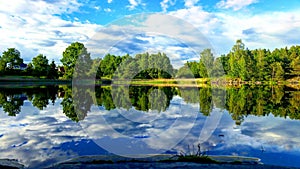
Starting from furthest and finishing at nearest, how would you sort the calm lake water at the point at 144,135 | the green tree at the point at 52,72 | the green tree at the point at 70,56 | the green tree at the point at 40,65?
the green tree at the point at 70,56
the green tree at the point at 52,72
the green tree at the point at 40,65
the calm lake water at the point at 144,135

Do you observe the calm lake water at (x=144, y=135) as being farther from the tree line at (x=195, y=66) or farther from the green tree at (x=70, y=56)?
the green tree at (x=70, y=56)

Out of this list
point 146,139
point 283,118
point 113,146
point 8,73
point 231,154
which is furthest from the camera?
point 8,73

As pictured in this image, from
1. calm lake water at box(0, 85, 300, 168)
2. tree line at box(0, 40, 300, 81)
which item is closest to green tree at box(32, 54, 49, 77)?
tree line at box(0, 40, 300, 81)

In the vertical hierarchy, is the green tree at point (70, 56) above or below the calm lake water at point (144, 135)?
above

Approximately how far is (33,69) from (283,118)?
65740 mm

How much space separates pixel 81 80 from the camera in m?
82.5

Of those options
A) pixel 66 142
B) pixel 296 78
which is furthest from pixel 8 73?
pixel 296 78

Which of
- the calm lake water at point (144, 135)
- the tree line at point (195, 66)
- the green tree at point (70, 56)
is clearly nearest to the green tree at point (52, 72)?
the tree line at point (195, 66)

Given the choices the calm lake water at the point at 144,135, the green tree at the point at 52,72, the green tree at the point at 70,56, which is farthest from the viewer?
the green tree at the point at 70,56

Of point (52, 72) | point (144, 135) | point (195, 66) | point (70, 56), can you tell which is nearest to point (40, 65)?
point (52, 72)

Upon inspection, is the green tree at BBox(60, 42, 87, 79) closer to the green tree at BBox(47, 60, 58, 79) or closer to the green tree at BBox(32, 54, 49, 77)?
the green tree at BBox(47, 60, 58, 79)

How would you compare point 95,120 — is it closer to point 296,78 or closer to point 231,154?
point 231,154

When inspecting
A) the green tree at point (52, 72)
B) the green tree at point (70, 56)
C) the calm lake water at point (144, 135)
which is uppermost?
the green tree at point (70, 56)

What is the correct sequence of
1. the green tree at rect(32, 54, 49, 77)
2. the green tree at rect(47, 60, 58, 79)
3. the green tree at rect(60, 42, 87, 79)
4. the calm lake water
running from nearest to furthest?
the calm lake water, the green tree at rect(32, 54, 49, 77), the green tree at rect(47, 60, 58, 79), the green tree at rect(60, 42, 87, 79)
